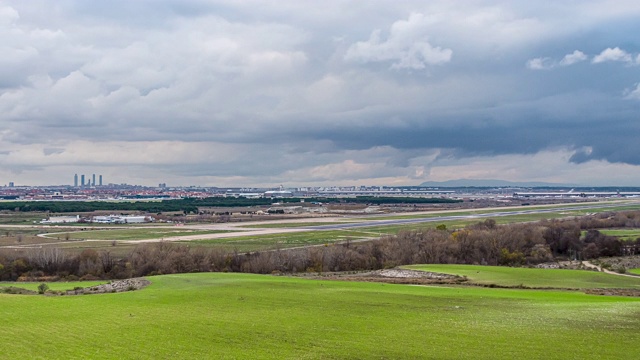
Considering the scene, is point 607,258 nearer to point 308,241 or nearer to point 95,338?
point 308,241

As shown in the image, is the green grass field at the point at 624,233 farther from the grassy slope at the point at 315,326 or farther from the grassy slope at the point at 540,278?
the grassy slope at the point at 315,326

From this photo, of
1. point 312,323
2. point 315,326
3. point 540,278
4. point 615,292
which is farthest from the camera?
point 540,278

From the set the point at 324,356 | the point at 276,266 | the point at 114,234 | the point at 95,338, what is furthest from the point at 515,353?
the point at 114,234

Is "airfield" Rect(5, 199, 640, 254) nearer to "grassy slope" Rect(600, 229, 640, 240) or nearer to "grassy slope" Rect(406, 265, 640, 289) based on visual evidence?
"grassy slope" Rect(600, 229, 640, 240)

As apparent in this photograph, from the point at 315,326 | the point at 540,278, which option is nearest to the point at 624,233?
the point at 540,278

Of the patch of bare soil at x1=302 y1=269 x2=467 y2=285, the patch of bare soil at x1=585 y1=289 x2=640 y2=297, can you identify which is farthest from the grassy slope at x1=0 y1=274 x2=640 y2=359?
the patch of bare soil at x1=302 y1=269 x2=467 y2=285

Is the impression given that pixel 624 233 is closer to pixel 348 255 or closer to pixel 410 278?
pixel 348 255

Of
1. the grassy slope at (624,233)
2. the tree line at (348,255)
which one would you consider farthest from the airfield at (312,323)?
the grassy slope at (624,233)
